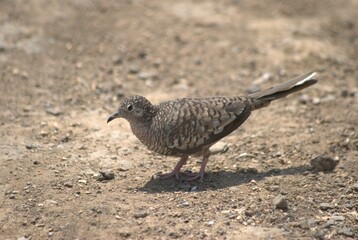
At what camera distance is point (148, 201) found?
20.6ft

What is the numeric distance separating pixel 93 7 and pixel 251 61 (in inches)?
129

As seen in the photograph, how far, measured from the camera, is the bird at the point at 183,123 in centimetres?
675

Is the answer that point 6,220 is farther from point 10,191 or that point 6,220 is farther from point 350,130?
point 350,130

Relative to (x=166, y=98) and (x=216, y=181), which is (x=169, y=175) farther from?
(x=166, y=98)

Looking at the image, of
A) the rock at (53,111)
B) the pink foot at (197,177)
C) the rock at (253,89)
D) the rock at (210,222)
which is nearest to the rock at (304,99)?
the rock at (253,89)

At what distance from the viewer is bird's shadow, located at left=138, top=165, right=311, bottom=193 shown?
671 centimetres

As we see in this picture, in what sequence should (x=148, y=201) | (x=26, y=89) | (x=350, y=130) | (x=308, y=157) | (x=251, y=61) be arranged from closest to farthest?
(x=148, y=201) < (x=308, y=157) < (x=350, y=130) < (x=26, y=89) < (x=251, y=61)

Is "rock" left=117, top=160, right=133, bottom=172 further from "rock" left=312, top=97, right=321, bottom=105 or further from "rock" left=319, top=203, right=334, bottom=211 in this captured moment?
"rock" left=312, top=97, right=321, bottom=105

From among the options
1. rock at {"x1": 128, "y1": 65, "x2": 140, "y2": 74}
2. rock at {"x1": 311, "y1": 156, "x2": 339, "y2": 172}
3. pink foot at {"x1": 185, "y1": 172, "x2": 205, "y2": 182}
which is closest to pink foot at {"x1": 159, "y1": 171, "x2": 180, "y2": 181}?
pink foot at {"x1": 185, "y1": 172, "x2": 205, "y2": 182}

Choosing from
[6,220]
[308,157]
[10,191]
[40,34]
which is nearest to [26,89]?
[40,34]

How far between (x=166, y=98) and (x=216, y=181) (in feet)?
8.43

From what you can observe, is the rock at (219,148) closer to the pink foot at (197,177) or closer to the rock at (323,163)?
the pink foot at (197,177)

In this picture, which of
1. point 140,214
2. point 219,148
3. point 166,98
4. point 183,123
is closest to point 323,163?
point 219,148

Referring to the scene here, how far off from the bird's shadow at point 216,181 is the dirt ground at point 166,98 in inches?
0.9
